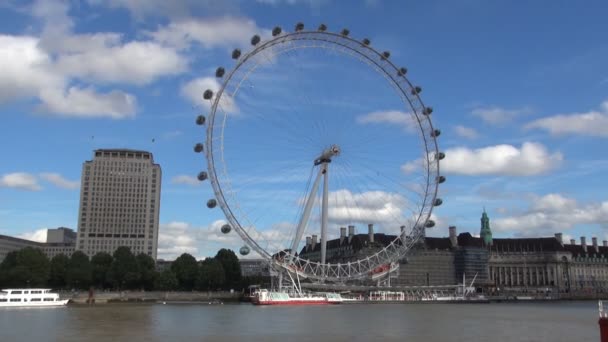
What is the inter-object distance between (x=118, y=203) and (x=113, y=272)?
84688mm

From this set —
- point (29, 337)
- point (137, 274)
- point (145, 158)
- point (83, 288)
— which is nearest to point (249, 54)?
point (29, 337)

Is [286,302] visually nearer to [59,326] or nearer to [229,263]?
[229,263]

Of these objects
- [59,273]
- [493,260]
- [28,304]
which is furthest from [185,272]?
[493,260]

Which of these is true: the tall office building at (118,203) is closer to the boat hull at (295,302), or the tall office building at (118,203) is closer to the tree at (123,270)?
the tree at (123,270)

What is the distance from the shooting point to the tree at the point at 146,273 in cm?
11150

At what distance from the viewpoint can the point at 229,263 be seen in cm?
12081

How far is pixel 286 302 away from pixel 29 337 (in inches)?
2108

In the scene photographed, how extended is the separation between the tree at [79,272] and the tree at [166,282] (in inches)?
454

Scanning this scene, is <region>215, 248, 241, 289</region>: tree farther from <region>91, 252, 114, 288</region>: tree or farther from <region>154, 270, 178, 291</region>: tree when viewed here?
<region>91, 252, 114, 288</region>: tree

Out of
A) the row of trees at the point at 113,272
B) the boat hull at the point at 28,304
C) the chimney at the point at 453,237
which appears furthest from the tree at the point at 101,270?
the chimney at the point at 453,237

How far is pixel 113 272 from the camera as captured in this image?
108 metres

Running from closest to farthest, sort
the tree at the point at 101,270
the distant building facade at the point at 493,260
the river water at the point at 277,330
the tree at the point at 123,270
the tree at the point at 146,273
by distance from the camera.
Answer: the river water at the point at 277,330, the tree at the point at 123,270, the tree at the point at 101,270, the tree at the point at 146,273, the distant building facade at the point at 493,260

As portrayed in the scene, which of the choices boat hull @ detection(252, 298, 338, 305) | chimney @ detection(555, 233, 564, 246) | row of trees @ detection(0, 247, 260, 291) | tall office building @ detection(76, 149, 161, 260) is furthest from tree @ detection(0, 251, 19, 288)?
chimney @ detection(555, 233, 564, 246)

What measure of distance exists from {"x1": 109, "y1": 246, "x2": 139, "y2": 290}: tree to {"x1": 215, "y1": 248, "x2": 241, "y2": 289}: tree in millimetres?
16928
